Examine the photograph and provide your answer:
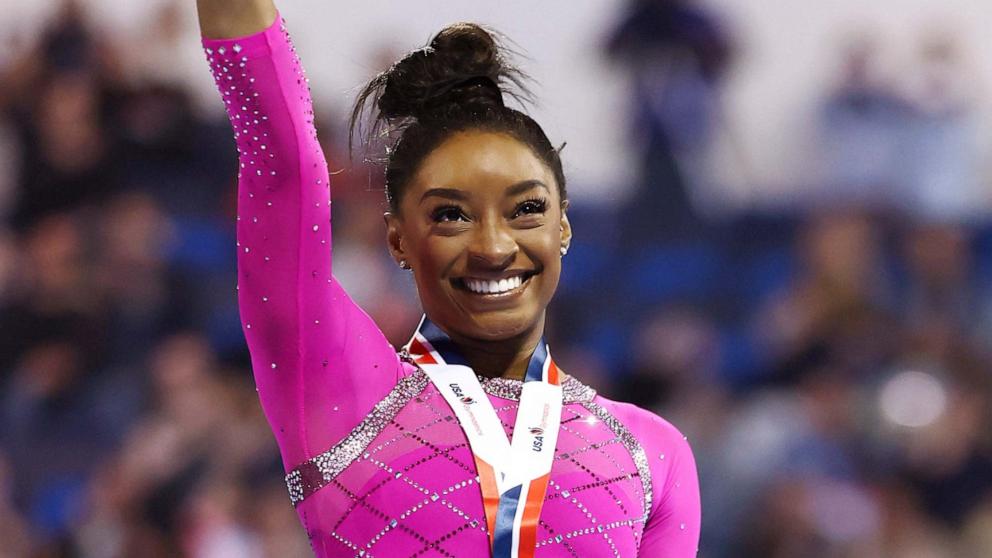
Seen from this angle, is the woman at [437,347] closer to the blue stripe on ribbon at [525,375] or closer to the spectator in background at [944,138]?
the blue stripe on ribbon at [525,375]

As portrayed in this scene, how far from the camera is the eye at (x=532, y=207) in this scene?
6.04ft

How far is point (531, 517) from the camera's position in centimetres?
173

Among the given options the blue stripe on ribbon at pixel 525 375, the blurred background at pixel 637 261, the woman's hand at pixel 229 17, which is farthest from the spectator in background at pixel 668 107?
the woman's hand at pixel 229 17

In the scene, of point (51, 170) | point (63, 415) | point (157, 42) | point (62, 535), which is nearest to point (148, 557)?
point (62, 535)

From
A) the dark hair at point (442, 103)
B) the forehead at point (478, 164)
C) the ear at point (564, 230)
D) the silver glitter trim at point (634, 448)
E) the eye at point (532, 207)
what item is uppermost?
the dark hair at point (442, 103)

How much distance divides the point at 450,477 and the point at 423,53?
612mm

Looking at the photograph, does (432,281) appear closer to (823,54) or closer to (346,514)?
(346,514)

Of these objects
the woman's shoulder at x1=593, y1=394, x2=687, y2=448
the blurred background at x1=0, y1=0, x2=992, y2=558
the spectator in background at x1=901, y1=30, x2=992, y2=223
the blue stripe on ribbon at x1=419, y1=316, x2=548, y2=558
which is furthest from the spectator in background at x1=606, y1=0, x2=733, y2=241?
the blue stripe on ribbon at x1=419, y1=316, x2=548, y2=558

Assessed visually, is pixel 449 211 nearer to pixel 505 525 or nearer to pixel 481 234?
pixel 481 234

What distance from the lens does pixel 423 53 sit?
1946 millimetres

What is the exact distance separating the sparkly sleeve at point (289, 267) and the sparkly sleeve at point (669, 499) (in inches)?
16.7

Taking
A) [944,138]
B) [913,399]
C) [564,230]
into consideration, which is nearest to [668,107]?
[944,138]

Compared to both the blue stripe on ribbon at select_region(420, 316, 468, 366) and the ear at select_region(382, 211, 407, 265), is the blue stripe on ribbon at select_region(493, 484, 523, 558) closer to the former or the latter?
the blue stripe on ribbon at select_region(420, 316, 468, 366)

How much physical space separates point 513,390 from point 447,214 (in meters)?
0.26
